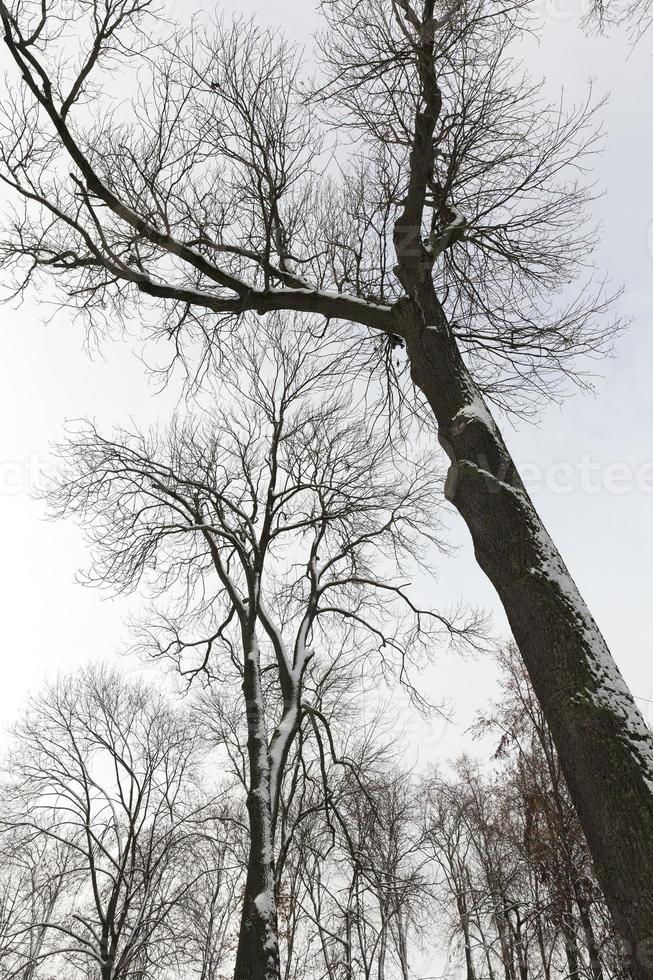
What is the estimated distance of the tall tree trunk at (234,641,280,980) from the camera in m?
5.58

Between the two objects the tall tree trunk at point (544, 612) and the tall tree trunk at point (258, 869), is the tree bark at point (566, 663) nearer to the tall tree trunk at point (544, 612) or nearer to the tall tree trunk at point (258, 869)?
the tall tree trunk at point (544, 612)

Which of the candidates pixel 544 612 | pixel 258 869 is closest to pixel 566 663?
pixel 544 612

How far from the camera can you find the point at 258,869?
6.09 m

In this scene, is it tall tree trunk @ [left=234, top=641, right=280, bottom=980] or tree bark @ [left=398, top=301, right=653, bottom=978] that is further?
tall tree trunk @ [left=234, top=641, right=280, bottom=980]

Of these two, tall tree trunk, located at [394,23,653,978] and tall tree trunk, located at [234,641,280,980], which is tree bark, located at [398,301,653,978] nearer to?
tall tree trunk, located at [394,23,653,978]

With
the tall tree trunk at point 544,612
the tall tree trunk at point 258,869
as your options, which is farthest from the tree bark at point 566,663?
the tall tree trunk at point 258,869

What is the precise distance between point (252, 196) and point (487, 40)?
2367mm

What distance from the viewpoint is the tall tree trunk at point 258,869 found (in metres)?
5.58

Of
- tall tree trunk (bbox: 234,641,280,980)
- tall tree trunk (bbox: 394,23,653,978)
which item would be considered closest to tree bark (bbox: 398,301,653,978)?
tall tree trunk (bbox: 394,23,653,978)

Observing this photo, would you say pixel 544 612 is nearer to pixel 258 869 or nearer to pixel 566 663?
pixel 566 663

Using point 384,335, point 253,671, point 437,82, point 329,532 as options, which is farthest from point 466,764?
point 437,82

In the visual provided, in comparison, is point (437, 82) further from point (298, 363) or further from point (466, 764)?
point (466, 764)

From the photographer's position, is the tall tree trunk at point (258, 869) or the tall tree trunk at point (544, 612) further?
the tall tree trunk at point (258, 869)

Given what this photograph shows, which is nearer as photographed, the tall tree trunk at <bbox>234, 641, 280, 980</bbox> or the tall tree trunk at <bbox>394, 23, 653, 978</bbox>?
the tall tree trunk at <bbox>394, 23, 653, 978</bbox>
